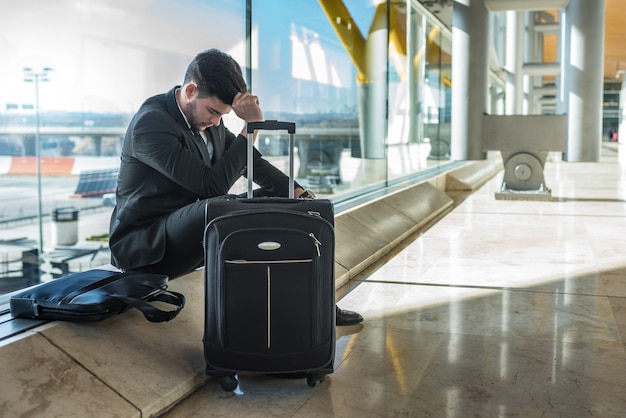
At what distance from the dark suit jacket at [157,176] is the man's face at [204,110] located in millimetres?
51

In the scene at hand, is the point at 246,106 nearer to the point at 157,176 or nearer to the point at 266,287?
the point at 157,176

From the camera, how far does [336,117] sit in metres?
7.87

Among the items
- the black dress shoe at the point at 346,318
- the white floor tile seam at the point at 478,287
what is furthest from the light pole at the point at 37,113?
the white floor tile seam at the point at 478,287

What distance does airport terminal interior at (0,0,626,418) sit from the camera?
2656 mm

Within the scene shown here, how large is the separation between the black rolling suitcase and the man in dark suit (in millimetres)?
371

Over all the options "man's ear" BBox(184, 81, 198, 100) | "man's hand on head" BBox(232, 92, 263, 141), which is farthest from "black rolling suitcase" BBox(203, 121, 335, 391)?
"man's ear" BBox(184, 81, 198, 100)

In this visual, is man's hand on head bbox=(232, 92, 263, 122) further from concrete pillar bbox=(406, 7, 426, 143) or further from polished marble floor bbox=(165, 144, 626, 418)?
concrete pillar bbox=(406, 7, 426, 143)

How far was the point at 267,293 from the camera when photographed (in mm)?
2709

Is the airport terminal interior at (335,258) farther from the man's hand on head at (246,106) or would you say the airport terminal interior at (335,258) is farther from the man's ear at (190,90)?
the man's hand on head at (246,106)

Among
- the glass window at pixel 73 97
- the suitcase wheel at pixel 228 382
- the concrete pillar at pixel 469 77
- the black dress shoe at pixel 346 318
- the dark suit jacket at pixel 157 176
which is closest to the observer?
the suitcase wheel at pixel 228 382

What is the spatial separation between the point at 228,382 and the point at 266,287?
0.40 meters

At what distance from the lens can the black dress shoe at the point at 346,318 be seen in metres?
3.74

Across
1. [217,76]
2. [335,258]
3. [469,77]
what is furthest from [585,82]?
[217,76]

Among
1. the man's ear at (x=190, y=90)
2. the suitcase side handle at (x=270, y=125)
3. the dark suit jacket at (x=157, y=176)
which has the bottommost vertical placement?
the dark suit jacket at (x=157, y=176)
